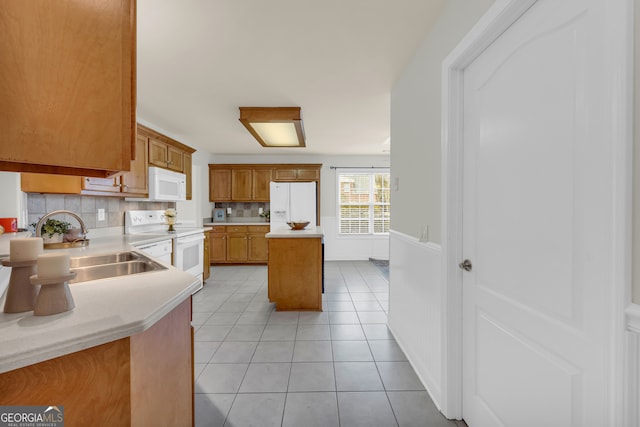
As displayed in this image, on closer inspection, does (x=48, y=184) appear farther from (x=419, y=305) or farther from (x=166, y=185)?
(x=419, y=305)

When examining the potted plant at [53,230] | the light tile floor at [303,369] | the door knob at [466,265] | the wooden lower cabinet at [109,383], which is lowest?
the light tile floor at [303,369]

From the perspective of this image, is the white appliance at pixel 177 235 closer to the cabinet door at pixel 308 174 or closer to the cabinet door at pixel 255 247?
the cabinet door at pixel 255 247

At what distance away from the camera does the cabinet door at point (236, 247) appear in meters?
5.62

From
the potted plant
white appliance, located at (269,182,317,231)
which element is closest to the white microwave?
the potted plant

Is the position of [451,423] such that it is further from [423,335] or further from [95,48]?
[95,48]

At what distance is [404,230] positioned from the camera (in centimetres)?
232

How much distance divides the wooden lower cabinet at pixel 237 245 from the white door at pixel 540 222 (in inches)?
181

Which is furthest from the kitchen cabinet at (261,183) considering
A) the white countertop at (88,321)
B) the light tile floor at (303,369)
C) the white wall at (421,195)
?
the white countertop at (88,321)

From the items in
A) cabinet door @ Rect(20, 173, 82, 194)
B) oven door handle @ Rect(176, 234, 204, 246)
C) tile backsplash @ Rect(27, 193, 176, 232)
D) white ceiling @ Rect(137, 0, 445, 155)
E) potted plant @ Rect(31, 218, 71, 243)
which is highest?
white ceiling @ Rect(137, 0, 445, 155)

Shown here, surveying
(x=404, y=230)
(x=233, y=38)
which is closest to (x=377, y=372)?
(x=404, y=230)

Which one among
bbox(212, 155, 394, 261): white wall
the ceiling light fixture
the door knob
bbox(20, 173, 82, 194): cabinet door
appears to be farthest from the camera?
bbox(212, 155, 394, 261): white wall

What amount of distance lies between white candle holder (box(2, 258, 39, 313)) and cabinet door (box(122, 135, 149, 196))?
2725 mm

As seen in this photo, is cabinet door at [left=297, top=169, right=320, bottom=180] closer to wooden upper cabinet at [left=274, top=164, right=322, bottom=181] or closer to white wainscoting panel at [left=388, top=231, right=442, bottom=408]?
wooden upper cabinet at [left=274, top=164, right=322, bottom=181]

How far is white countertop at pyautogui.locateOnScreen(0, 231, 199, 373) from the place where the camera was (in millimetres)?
667
